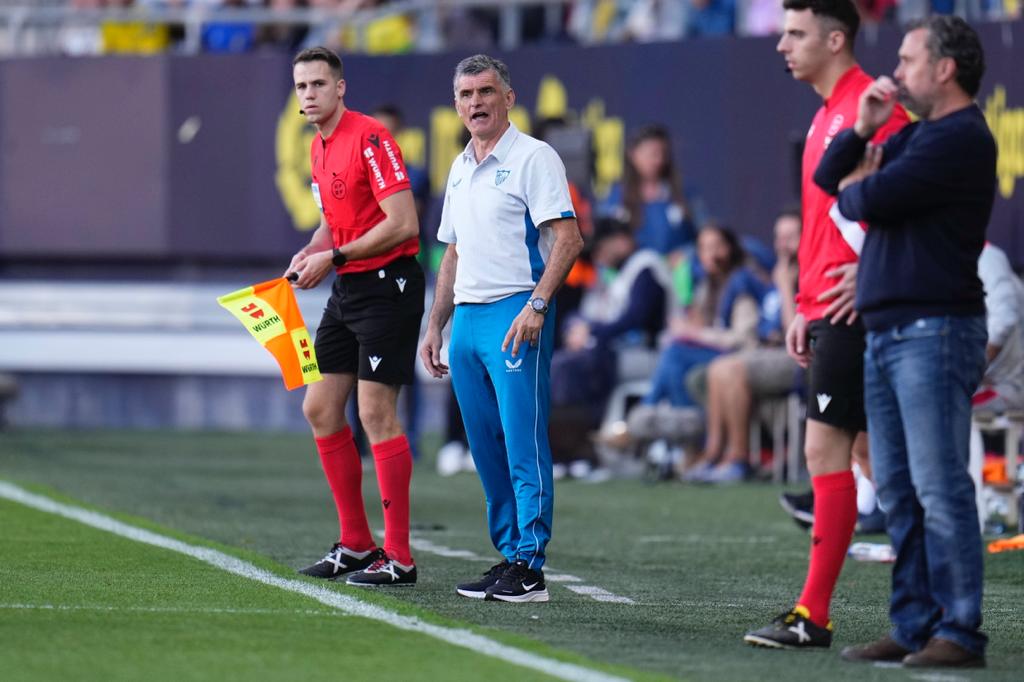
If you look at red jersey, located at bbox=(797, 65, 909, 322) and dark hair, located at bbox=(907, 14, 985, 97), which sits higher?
dark hair, located at bbox=(907, 14, 985, 97)

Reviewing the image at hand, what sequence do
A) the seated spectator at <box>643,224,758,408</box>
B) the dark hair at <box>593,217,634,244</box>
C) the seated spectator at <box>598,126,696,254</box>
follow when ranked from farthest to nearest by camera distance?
the seated spectator at <box>598,126,696,254</box>
the dark hair at <box>593,217,634,244</box>
the seated spectator at <box>643,224,758,408</box>

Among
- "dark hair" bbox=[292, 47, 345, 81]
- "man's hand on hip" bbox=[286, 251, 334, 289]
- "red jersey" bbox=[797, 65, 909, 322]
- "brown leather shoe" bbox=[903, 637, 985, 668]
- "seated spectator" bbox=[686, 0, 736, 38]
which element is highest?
"seated spectator" bbox=[686, 0, 736, 38]

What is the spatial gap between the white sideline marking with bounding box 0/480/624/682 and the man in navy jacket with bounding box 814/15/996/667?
1.03 m

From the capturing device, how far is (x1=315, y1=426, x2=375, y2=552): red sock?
305 inches

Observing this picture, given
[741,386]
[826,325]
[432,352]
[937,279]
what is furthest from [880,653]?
[741,386]

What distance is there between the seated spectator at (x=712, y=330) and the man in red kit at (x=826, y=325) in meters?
8.10

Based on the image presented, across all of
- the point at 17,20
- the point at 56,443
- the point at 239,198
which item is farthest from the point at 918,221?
the point at 17,20

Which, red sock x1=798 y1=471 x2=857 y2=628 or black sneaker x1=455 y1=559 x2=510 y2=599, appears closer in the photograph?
red sock x1=798 y1=471 x2=857 y2=628

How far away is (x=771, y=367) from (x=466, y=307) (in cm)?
675

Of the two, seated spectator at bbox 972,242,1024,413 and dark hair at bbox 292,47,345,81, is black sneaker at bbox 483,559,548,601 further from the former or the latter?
seated spectator at bbox 972,242,1024,413

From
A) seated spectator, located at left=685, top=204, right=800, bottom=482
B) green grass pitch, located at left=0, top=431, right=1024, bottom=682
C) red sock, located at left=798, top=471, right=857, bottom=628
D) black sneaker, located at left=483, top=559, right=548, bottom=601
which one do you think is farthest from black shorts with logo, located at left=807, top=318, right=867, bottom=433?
seated spectator, located at left=685, top=204, right=800, bottom=482

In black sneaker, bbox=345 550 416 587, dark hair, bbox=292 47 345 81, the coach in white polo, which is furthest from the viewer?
dark hair, bbox=292 47 345 81

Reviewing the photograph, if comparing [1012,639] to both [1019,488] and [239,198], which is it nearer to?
[1019,488]

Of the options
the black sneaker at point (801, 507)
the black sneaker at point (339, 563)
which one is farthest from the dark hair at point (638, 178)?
the black sneaker at point (339, 563)
